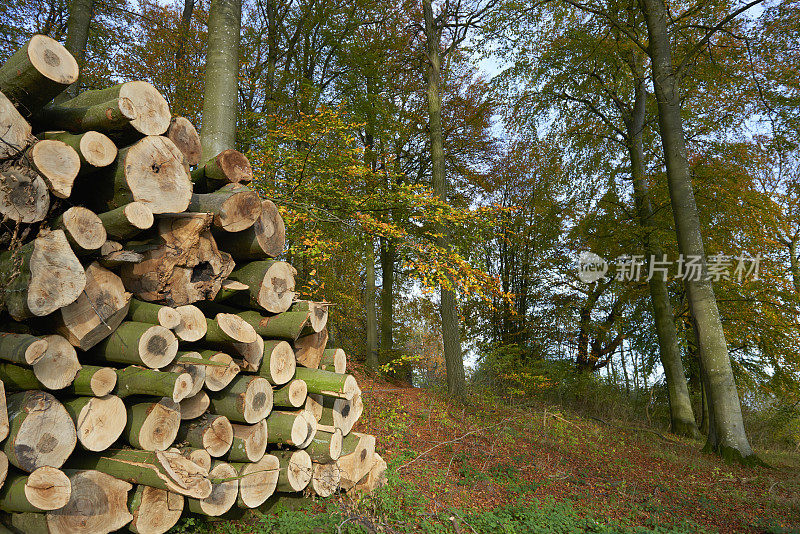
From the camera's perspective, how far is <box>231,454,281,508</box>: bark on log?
147 inches

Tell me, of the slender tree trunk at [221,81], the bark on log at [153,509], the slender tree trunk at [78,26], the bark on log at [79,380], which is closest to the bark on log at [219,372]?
the bark on log at [79,380]

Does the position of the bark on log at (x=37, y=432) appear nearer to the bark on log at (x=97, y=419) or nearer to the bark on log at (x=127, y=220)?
the bark on log at (x=97, y=419)

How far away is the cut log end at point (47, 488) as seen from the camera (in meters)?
2.66

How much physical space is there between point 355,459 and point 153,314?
2299 mm

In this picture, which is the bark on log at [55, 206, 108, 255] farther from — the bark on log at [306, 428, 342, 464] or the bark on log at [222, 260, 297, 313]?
the bark on log at [306, 428, 342, 464]

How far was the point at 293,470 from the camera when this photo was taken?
407 centimetres

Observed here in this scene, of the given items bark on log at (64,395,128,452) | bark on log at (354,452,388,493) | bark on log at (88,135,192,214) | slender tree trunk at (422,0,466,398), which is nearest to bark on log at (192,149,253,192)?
bark on log at (88,135,192,214)

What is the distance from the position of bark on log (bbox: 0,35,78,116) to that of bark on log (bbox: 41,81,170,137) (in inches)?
7.4

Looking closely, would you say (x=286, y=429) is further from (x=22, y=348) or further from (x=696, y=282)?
(x=696, y=282)

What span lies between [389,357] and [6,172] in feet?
43.1

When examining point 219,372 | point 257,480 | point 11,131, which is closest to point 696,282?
point 257,480

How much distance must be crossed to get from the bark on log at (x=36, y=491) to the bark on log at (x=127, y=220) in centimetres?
143

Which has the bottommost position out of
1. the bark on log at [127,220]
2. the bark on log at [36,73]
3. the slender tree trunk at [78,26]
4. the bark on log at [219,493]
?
the bark on log at [219,493]

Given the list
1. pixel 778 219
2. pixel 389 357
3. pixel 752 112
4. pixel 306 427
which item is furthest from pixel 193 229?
pixel 778 219
